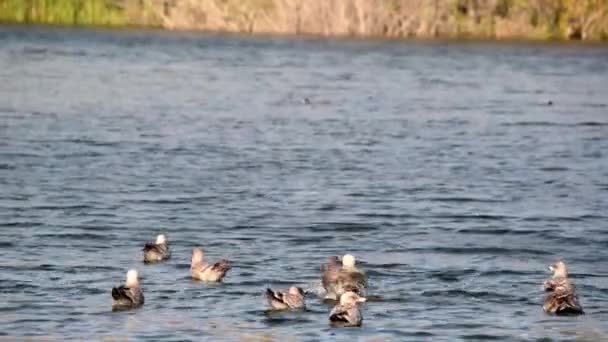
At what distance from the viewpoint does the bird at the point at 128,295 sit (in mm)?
19578

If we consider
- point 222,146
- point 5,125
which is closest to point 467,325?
point 222,146

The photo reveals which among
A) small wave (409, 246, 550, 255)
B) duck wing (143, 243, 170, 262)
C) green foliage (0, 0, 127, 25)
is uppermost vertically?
duck wing (143, 243, 170, 262)

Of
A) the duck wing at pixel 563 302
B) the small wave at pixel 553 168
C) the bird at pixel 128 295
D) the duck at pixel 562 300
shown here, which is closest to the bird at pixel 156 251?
the bird at pixel 128 295

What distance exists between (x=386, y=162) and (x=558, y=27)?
50.4 metres

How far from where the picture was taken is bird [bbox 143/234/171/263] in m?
22.7

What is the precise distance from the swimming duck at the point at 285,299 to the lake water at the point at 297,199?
0.16 meters

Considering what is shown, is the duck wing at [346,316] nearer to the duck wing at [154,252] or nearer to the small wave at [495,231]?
the duck wing at [154,252]

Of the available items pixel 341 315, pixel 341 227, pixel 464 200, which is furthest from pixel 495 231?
pixel 341 315

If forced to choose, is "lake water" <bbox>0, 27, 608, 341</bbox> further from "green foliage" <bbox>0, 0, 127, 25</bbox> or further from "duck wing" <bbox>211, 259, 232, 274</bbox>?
"green foliage" <bbox>0, 0, 127, 25</bbox>

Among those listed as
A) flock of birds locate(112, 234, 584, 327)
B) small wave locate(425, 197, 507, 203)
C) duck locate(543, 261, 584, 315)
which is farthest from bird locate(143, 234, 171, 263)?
small wave locate(425, 197, 507, 203)

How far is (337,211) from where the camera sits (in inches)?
1115

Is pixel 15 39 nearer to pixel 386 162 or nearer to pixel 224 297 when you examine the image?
pixel 386 162

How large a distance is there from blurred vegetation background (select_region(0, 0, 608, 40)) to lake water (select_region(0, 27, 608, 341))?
1929 centimetres

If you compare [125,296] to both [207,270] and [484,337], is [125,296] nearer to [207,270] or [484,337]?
[207,270]
